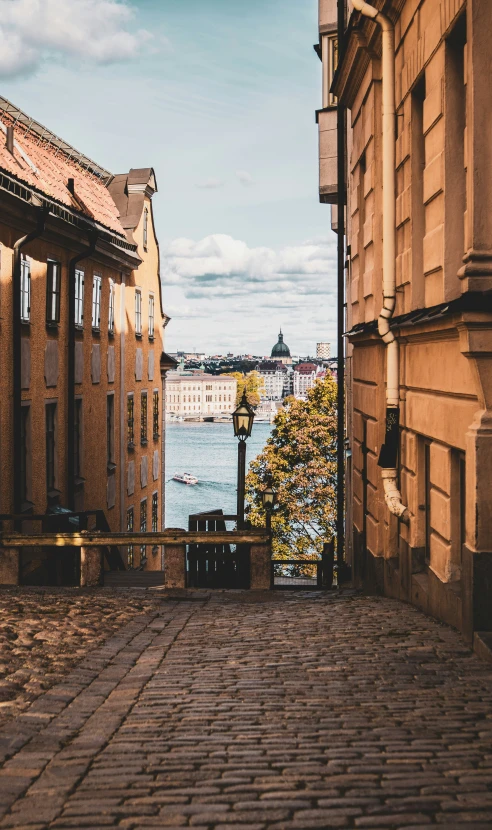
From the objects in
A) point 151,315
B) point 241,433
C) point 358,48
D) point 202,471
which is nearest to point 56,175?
point 151,315

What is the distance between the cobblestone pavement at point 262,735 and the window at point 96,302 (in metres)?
14.6

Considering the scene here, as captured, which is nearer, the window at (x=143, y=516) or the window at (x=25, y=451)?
the window at (x=25, y=451)

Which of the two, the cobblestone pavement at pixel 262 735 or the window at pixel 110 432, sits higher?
the window at pixel 110 432

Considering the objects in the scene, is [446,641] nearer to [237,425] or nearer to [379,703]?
[379,703]

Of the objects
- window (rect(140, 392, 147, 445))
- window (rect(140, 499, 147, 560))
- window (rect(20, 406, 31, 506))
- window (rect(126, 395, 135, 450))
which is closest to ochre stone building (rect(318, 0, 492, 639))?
window (rect(20, 406, 31, 506))

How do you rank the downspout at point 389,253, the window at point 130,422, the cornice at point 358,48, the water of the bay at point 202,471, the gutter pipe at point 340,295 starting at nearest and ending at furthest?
the downspout at point 389,253 < the cornice at point 358,48 < the gutter pipe at point 340,295 < the window at point 130,422 < the water of the bay at point 202,471

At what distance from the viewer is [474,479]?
24.3 feet

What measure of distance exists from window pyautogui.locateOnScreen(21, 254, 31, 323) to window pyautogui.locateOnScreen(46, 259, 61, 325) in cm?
129

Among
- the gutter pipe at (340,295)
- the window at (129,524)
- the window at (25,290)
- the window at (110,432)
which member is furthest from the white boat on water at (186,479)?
the window at (25,290)

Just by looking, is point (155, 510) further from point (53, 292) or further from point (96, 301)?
point (53, 292)

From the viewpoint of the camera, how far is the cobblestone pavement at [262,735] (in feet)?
14.8

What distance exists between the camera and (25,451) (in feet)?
58.6

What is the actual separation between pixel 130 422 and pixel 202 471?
10124 centimetres

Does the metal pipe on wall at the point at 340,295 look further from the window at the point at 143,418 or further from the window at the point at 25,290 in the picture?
the window at the point at 143,418
